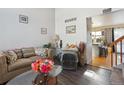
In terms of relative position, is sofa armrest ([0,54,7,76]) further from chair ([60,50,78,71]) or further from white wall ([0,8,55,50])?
chair ([60,50,78,71])

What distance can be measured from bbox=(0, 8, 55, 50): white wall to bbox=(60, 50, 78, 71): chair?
1.73 metres

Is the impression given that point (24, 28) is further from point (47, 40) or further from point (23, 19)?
point (47, 40)

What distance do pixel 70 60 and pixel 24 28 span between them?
233 centimetres

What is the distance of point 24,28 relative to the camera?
4.99 meters

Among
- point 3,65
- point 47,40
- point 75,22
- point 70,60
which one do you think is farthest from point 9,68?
point 75,22

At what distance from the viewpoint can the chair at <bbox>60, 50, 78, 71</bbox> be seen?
14.6 feet

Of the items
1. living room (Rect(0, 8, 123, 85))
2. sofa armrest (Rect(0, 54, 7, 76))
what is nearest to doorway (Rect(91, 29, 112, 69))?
living room (Rect(0, 8, 123, 85))

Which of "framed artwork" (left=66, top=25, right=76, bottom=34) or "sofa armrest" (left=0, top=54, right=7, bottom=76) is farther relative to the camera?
"framed artwork" (left=66, top=25, right=76, bottom=34)

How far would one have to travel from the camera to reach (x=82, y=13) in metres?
5.01

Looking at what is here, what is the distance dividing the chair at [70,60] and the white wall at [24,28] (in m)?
1.73

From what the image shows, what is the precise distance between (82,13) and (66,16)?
98 centimetres
